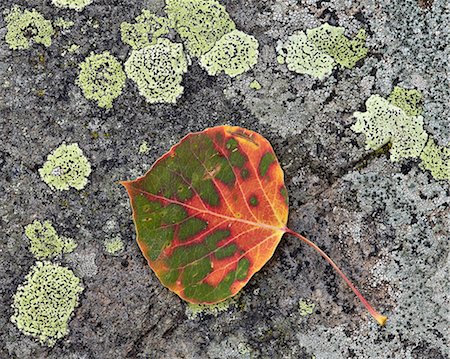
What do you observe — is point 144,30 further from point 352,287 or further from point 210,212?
point 352,287

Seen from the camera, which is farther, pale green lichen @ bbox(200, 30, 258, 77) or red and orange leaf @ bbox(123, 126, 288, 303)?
pale green lichen @ bbox(200, 30, 258, 77)

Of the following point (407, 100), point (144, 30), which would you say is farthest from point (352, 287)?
point (144, 30)

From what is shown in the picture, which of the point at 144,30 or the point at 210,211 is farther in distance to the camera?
the point at 144,30

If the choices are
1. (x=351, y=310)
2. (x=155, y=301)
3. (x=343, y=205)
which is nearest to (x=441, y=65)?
(x=343, y=205)

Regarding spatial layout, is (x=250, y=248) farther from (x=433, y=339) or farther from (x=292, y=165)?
(x=433, y=339)

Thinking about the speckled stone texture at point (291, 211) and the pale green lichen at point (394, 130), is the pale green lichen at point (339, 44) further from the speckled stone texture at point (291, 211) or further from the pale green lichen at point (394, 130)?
the pale green lichen at point (394, 130)

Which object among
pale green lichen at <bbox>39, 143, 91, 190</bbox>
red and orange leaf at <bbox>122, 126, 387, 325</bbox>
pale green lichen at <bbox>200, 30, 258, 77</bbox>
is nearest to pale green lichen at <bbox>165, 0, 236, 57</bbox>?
pale green lichen at <bbox>200, 30, 258, 77</bbox>

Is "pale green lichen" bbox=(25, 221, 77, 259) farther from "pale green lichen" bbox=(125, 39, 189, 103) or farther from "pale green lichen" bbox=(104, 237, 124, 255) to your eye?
"pale green lichen" bbox=(125, 39, 189, 103)
